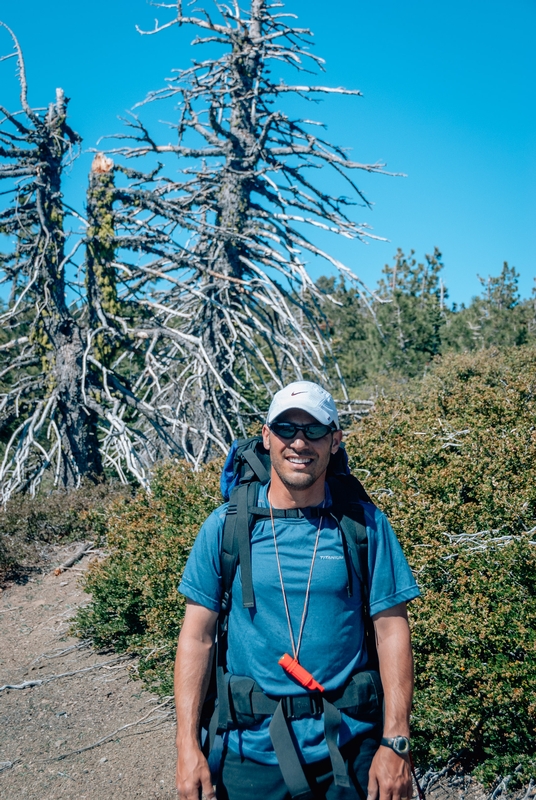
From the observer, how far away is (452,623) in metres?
3.85

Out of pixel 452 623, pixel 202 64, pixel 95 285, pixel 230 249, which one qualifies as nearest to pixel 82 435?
pixel 95 285

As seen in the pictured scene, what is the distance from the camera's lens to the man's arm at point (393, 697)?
2.15m

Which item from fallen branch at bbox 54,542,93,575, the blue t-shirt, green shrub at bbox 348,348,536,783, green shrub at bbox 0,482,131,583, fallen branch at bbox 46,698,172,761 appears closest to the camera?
the blue t-shirt

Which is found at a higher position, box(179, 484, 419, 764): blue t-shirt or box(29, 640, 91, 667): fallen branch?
box(179, 484, 419, 764): blue t-shirt

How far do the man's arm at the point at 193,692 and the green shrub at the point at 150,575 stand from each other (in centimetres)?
287

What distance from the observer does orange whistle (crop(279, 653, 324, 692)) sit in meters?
2.16

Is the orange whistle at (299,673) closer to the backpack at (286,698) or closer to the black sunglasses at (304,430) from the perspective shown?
the backpack at (286,698)

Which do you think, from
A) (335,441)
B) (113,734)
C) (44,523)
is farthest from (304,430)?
(44,523)

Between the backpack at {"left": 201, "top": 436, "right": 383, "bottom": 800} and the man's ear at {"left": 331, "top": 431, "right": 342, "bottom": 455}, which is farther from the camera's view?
the man's ear at {"left": 331, "top": 431, "right": 342, "bottom": 455}

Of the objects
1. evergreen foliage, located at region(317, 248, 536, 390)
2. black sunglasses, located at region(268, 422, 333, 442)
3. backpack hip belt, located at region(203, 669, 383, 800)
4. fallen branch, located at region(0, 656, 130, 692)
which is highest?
evergreen foliage, located at region(317, 248, 536, 390)

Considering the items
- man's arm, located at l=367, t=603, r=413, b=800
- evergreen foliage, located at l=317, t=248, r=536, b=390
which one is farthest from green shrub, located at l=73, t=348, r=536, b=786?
evergreen foliage, located at l=317, t=248, r=536, b=390

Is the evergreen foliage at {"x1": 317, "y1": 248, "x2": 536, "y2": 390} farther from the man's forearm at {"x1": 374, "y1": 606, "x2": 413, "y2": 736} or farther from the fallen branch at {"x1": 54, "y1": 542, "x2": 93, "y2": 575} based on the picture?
the man's forearm at {"x1": 374, "y1": 606, "x2": 413, "y2": 736}

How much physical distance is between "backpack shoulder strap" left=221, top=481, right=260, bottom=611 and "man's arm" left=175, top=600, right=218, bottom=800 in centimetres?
11

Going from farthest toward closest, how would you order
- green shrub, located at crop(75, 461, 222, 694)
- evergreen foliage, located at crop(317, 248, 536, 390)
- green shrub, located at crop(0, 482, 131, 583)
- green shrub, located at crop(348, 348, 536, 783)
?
evergreen foliage, located at crop(317, 248, 536, 390) < green shrub, located at crop(0, 482, 131, 583) < green shrub, located at crop(75, 461, 222, 694) < green shrub, located at crop(348, 348, 536, 783)
